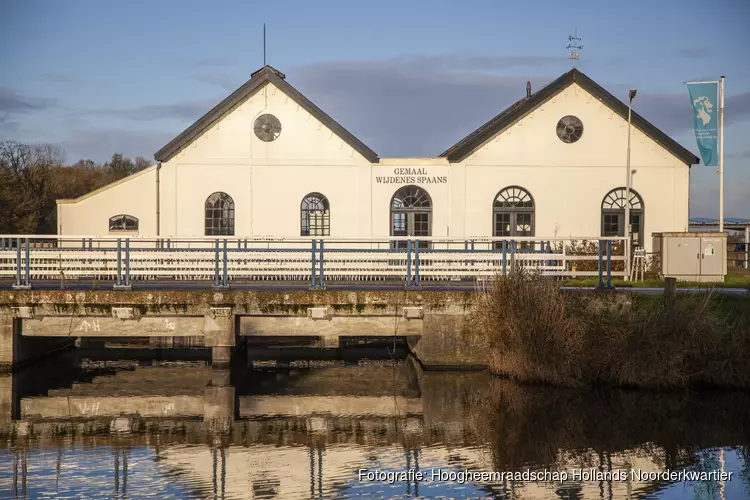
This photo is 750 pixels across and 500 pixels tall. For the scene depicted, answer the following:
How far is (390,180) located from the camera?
31.5m

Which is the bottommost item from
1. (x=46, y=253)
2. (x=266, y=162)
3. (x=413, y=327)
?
(x=413, y=327)

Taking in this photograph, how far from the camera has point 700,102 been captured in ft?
98.0

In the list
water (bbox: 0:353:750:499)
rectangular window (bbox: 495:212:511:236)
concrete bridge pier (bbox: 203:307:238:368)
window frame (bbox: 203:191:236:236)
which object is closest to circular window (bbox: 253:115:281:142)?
window frame (bbox: 203:191:236:236)

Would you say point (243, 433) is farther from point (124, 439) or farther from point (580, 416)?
point (580, 416)

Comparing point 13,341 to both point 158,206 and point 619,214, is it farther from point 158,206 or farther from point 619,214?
point 619,214

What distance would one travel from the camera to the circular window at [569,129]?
104 ft

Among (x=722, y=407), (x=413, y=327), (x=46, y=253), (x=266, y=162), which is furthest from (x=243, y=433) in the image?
(x=266, y=162)

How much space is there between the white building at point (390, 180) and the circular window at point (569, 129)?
0.11 ft

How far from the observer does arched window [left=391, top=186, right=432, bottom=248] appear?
104 feet

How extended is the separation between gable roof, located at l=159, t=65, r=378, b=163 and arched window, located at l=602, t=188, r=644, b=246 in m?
8.33

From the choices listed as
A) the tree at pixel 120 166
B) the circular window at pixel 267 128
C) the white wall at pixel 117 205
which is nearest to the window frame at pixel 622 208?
the circular window at pixel 267 128

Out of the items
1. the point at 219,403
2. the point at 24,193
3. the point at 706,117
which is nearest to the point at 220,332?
the point at 219,403

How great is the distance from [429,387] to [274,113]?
16639mm

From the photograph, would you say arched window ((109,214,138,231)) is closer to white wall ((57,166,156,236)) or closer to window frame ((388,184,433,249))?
white wall ((57,166,156,236))
